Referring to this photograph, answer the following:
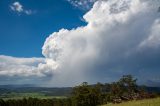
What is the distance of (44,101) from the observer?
192 m

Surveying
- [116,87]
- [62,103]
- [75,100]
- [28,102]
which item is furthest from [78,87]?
[28,102]

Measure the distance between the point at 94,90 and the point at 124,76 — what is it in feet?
54.2

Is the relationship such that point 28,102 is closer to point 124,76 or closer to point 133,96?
point 124,76

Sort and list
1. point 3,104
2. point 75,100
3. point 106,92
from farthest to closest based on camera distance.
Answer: point 3,104 < point 106,92 < point 75,100

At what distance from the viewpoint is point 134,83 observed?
134 meters

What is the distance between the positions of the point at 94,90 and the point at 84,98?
8759mm

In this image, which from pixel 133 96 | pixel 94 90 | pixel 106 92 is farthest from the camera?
pixel 106 92

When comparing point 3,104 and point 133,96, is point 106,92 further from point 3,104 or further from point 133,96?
point 133,96

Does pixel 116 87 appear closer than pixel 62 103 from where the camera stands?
Yes

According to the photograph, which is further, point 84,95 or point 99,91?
point 99,91

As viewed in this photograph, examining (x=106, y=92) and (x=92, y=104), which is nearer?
(x=92, y=104)

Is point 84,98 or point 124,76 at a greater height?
point 124,76

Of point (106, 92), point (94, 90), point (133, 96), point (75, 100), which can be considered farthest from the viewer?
point (106, 92)

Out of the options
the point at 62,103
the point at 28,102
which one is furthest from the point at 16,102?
the point at 62,103
